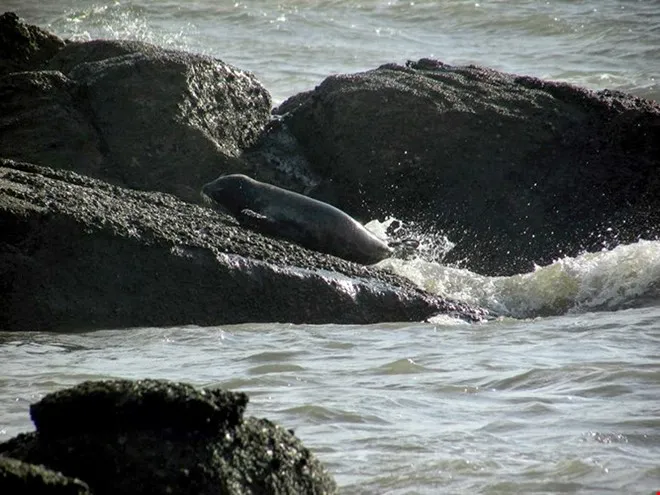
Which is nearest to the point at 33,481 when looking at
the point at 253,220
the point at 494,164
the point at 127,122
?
the point at 253,220

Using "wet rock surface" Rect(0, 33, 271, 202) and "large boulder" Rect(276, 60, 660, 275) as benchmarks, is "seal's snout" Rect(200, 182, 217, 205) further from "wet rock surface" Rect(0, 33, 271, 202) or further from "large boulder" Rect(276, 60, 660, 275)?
"large boulder" Rect(276, 60, 660, 275)

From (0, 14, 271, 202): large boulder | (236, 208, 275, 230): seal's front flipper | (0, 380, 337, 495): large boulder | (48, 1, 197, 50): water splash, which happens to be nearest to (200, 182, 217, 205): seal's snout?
(0, 14, 271, 202): large boulder

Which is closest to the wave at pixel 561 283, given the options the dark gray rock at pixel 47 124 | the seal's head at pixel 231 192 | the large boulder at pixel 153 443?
the seal's head at pixel 231 192

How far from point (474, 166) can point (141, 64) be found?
245 centimetres

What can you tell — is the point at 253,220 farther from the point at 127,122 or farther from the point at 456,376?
the point at 456,376

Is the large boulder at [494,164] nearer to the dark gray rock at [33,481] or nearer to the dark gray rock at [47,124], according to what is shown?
the dark gray rock at [47,124]

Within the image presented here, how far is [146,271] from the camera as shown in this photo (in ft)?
21.0

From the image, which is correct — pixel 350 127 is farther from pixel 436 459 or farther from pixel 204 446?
pixel 204 446

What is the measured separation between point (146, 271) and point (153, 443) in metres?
3.38

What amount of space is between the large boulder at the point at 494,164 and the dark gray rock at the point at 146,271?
5.89ft

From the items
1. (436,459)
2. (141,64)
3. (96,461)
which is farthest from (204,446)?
(141,64)

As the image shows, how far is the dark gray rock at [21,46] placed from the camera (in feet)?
31.7

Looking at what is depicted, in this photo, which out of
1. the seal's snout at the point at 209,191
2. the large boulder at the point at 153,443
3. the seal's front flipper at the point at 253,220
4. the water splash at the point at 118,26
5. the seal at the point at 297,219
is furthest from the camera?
the water splash at the point at 118,26

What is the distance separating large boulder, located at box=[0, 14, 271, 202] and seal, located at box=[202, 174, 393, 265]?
0.52 metres
